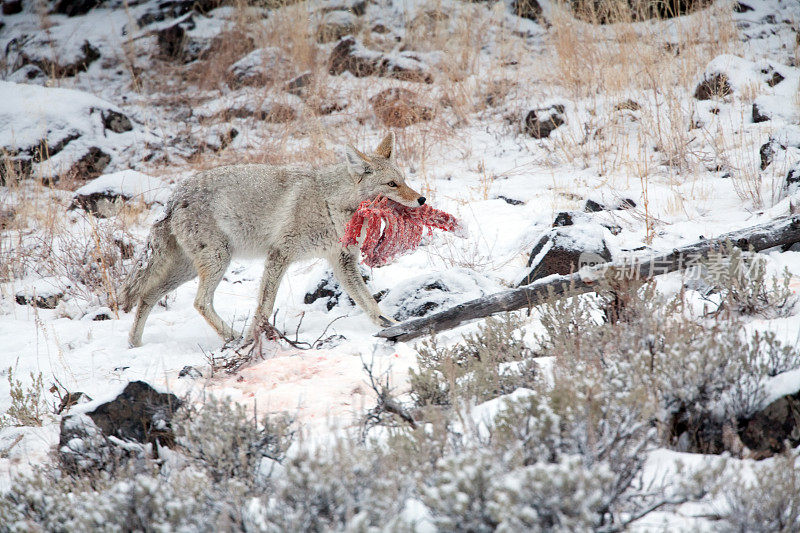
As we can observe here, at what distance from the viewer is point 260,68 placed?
42.3ft

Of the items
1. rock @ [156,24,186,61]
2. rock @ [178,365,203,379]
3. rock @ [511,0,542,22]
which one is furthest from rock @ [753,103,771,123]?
rock @ [156,24,186,61]

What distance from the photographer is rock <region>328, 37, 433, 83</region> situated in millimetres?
12352

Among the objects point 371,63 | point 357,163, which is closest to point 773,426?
point 357,163

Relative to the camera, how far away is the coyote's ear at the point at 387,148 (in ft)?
19.6

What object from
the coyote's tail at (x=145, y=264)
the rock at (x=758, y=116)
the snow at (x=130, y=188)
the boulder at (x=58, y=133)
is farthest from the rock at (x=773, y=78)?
the boulder at (x=58, y=133)

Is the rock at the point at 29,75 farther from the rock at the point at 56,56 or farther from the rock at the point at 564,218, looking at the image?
the rock at the point at 564,218

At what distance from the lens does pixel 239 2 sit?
49.5ft

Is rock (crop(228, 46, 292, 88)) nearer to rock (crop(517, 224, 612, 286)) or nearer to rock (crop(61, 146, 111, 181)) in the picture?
rock (crop(61, 146, 111, 181))

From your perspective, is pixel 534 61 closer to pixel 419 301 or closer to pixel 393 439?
pixel 419 301

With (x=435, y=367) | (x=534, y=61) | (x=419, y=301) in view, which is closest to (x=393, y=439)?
(x=435, y=367)

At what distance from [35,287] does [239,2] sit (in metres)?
10.3

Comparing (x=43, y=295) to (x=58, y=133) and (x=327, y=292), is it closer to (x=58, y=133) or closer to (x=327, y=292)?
(x=327, y=292)

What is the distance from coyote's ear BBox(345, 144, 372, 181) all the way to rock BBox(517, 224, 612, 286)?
183cm

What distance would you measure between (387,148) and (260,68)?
804 centimetres
